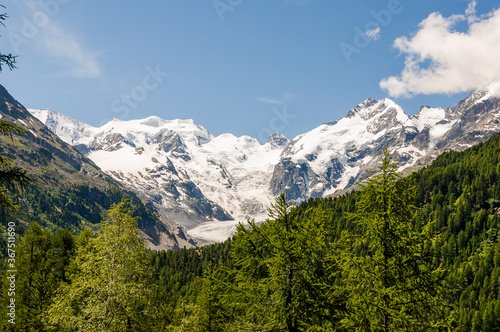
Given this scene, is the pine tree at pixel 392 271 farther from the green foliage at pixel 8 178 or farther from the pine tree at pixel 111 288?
the pine tree at pixel 111 288

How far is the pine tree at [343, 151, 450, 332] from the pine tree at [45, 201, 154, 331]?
13.8m

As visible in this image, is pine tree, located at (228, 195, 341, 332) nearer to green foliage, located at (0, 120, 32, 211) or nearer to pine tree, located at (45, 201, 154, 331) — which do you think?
pine tree, located at (45, 201, 154, 331)

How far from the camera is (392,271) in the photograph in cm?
1512

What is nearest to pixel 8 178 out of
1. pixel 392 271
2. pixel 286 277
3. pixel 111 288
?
pixel 111 288

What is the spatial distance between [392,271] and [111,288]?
16.0 metres

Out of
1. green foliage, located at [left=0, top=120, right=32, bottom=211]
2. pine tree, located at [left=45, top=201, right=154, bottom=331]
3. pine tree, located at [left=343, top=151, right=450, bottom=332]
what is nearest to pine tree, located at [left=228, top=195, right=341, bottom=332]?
pine tree, located at [left=343, top=151, right=450, bottom=332]

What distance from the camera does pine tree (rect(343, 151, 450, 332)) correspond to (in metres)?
14.4

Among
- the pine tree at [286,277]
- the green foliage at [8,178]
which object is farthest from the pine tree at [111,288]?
the green foliage at [8,178]

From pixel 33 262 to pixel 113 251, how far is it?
26.3 m

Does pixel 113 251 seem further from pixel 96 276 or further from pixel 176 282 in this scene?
pixel 176 282

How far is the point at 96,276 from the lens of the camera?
21.5 meters

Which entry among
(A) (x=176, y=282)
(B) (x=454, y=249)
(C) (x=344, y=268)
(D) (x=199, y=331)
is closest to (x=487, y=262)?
(B) (x=454, y=249)

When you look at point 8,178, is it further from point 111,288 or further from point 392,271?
point 392,271

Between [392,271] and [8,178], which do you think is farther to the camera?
[392,271]
